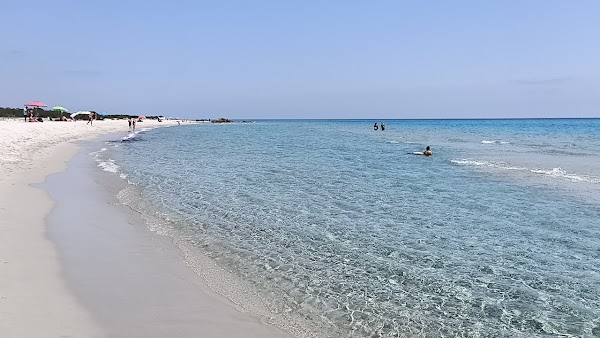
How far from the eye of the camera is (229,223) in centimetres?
1173

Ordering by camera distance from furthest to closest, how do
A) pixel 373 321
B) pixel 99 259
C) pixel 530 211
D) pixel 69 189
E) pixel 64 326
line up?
1. pixel 69 189
2. pixel 530 211
3. pixel 99 259
4. pixel 373 321
5. pixel 64 326

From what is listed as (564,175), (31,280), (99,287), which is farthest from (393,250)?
(564,175)

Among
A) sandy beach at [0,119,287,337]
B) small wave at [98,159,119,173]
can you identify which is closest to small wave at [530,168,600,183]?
sandy beach at [0,119,287,337]

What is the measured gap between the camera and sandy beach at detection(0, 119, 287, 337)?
5.45 m

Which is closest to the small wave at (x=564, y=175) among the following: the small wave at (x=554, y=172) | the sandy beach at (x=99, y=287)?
the small wave at (x=554, y=172)

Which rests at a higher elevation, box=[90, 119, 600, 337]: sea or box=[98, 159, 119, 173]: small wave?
box=[98, 159, 119, 173]: small wave

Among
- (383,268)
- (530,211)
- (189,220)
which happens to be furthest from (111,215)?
(530,211)

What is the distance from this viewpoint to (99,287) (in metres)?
6.73

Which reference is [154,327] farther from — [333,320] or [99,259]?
[99,259]

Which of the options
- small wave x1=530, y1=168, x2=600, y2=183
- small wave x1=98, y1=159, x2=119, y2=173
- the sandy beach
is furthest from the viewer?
small wave x1=98, y1=159, x2=119, y2=173

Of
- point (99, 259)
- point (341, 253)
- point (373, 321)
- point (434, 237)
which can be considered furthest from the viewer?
point (434, 237)

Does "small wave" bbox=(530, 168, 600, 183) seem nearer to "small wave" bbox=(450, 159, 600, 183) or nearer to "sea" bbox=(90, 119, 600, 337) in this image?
"small wave" bbox=(450, 159, 600, 183)

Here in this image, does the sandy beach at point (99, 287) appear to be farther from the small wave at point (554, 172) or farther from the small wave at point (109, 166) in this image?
the small wave at point (554, 172)

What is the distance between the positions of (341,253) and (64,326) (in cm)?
547
